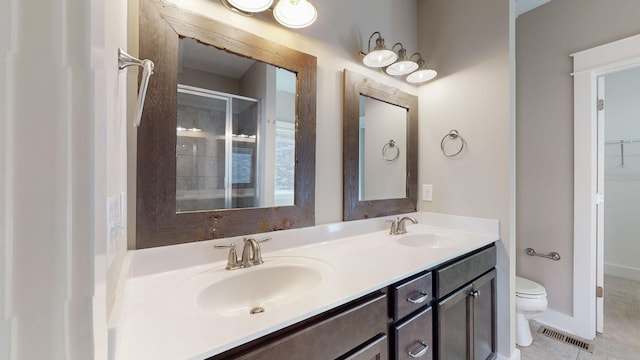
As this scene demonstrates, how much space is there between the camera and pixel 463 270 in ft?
4.18

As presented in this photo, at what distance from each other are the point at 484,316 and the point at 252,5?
1.93m

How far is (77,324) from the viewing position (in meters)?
0.20

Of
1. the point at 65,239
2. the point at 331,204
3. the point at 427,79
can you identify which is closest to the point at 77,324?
the point at 65,239

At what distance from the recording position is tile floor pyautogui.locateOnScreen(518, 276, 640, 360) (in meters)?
1.67

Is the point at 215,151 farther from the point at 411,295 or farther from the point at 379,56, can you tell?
the point at 379,56

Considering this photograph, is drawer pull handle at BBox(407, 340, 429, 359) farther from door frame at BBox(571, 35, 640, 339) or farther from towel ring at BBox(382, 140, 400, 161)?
door frame at BBox(571, 35, 640, 339)

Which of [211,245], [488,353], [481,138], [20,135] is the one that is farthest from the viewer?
[481,138]

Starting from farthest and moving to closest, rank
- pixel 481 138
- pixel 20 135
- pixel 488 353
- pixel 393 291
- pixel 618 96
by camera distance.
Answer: pixel 618 96 → pixel 481 138 → pixel 488 353 → pixel 393 291 → pixel 20 135

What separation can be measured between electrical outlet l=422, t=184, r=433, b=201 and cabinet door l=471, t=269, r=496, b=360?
0.60 metres

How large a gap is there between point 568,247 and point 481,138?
3.75ft

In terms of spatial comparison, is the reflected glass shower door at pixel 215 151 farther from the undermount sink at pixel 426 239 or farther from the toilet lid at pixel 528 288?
the toilet lid at pixel 528 288

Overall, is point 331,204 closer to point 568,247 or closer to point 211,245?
point 211,245

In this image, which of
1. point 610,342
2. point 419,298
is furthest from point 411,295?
point 610,342

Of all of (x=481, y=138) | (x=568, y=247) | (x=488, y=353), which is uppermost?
(x=481, y=138)
